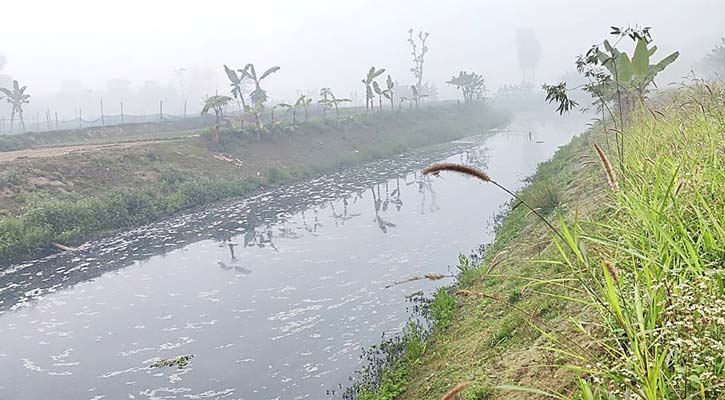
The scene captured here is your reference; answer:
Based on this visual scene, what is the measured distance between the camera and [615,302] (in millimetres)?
1827

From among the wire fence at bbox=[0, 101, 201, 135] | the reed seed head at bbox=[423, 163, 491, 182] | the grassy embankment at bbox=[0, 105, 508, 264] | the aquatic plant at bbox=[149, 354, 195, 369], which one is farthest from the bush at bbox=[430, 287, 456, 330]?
the wire fence at bbox=[0, 101, 201, 135]

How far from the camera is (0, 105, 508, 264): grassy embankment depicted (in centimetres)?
1388

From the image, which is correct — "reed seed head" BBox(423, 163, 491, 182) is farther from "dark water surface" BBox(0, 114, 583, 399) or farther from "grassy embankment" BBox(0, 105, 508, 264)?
"grassy embankment" BBox(0, 105, 508, 264)

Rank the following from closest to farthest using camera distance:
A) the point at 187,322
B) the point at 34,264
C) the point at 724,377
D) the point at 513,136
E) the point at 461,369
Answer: the point at 724,377 → the point at 461,369 → the point at 187,322 → the point at 34,264 → the point at 513,136

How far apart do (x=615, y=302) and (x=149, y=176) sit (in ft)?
64.8

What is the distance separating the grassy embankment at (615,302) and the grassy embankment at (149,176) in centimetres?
1103

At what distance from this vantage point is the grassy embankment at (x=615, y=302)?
Result: 6.25 feet

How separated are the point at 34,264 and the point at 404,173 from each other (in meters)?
15.1

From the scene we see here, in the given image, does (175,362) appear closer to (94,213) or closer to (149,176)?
(94,213)

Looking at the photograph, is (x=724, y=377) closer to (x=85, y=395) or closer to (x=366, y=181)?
(x=85, y=395)

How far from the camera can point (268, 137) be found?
2758 cm

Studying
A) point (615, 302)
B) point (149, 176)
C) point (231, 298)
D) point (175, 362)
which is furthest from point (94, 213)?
point (615, 302)

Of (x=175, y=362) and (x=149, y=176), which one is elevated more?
(x=149, y=176)

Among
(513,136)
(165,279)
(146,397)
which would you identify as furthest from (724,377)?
(513,136)
